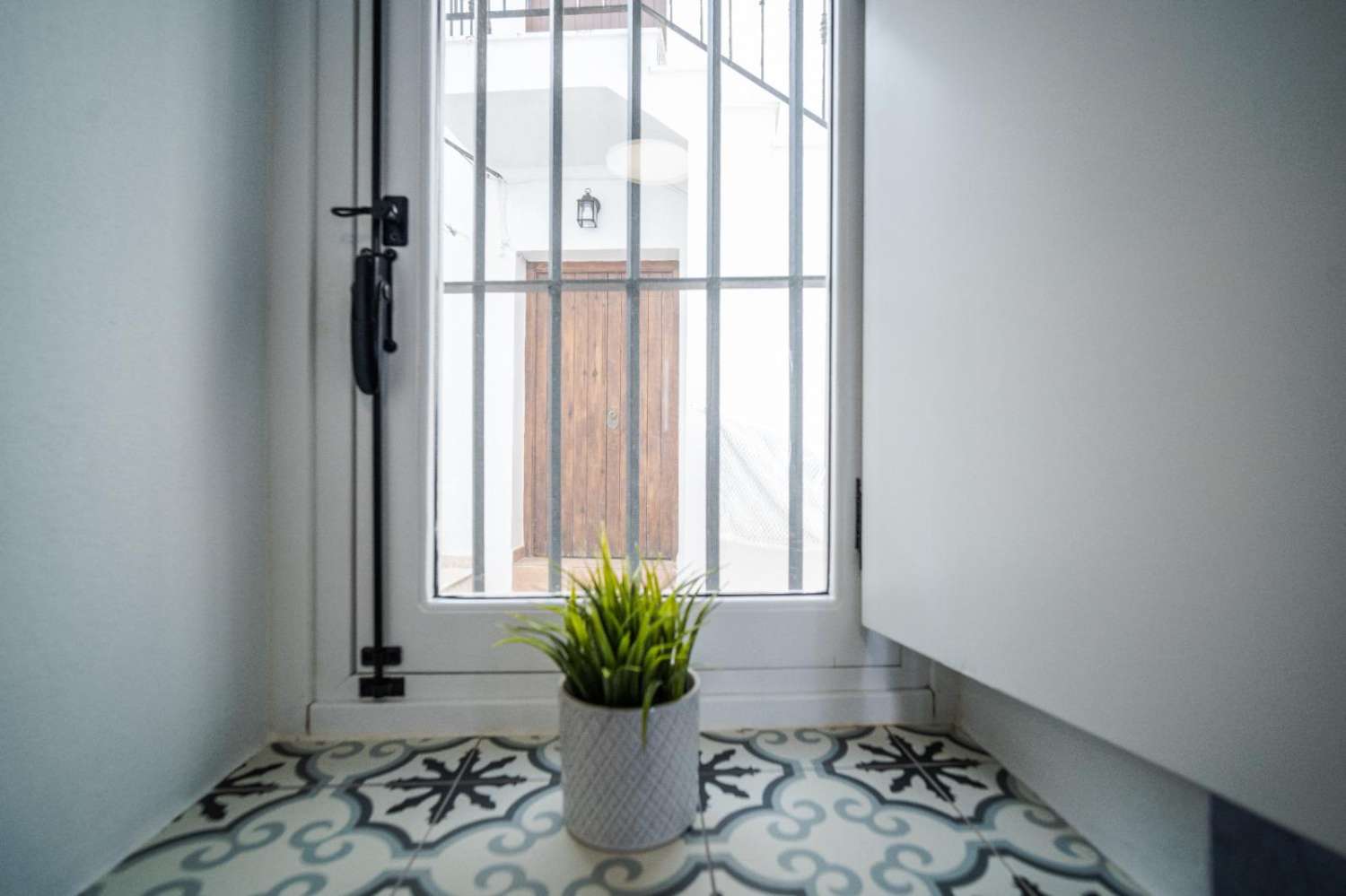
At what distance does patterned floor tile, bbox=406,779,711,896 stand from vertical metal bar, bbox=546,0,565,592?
1.11ft

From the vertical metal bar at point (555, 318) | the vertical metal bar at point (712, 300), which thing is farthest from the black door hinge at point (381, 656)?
the vertical metal bar at point (712, 300)

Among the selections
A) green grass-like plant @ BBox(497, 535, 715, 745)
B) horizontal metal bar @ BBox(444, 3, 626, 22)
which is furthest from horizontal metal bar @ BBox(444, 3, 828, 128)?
green grass-like plant @ BBox(497, 535, 715, 745)

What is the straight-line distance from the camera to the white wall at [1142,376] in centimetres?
37

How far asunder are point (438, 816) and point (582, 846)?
175 millimetres

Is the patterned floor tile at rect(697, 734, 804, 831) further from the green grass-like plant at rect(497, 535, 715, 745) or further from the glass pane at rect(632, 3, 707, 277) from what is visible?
the glass pane at rect(632, 3, 707, 277)

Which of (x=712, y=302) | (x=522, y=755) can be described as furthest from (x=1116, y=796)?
(x=712, y=302)

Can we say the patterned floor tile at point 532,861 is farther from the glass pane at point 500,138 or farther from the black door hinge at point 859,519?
the glass pane at point 500,138

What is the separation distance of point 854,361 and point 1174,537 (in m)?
0.50

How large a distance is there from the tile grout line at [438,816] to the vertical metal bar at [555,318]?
0.24 m

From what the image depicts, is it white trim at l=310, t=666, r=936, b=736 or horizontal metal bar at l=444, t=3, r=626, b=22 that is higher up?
horizontal metal bar at l=444, t=3, r=626, b=22

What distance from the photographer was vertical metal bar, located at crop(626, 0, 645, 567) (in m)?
0.92

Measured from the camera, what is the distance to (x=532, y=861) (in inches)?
22.4

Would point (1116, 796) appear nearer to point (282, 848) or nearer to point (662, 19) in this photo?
point (282, 848)

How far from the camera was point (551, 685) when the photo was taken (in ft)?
2.81
